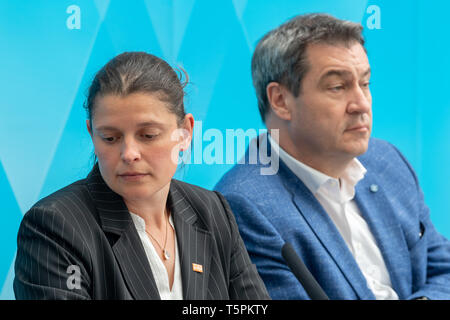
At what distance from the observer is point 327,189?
2074 mm

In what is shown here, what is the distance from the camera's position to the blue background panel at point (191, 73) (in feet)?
6.81

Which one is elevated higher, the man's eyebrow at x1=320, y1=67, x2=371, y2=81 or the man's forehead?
the man's forehead

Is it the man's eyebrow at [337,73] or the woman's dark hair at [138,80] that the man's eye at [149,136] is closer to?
the woman's dark hair at [138,80]

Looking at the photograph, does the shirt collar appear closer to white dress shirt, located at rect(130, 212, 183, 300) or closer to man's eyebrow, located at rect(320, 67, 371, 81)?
man's eyebrow, located at rect(320, 67, 371, 81)

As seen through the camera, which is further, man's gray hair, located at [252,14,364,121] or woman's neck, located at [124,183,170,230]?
man's gray hair, located at [252,14,364,121]

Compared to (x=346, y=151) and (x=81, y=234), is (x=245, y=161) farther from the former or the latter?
(x=81, y=234)

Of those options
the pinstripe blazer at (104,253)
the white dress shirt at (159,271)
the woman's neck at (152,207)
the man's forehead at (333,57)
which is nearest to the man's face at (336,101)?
the man's forehead at (333,57)

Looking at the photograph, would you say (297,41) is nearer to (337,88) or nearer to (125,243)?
(337,88)

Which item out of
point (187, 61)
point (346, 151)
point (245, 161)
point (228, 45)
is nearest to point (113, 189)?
point (245, 161)

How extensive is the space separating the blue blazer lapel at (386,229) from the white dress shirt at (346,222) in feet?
0.08

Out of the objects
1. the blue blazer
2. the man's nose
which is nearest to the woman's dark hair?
the blue blazer

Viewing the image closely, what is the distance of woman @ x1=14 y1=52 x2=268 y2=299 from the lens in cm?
142

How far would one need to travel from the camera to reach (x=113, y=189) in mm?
1545

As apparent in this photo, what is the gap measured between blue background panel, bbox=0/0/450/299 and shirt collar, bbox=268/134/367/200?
1.42ft
